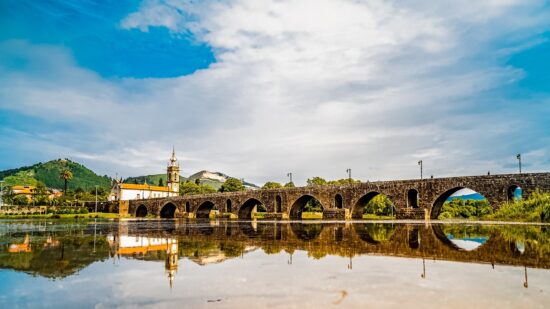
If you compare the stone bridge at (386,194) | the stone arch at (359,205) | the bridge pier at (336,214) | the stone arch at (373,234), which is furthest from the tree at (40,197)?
the stone arch at (373,234)

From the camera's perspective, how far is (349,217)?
52.4m

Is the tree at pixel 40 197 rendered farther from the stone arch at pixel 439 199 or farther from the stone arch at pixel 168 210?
the stone arch at pixel 439 199

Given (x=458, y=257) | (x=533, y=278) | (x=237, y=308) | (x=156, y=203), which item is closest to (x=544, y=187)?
(x=458, y=257)

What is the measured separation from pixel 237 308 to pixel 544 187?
1506 inches

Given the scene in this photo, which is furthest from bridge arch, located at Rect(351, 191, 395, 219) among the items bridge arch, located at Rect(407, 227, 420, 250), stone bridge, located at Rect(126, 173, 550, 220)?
bridge arch, located at Rect(407, 227, 420, 250)

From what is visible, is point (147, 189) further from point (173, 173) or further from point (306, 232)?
point (306, 232)

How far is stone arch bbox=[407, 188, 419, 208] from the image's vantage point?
4629 centimetres

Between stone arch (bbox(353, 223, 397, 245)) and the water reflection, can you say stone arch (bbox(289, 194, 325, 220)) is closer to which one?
stone arch (bbox(353, 223, 397, 245))

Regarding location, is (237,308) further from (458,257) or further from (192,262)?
(458,257)

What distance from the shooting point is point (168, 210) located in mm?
99062

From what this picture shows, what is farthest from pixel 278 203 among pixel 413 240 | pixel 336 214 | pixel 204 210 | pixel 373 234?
pixel 413 240

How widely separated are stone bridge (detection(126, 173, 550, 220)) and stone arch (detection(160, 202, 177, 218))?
16.8 m

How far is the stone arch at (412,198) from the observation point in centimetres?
4629

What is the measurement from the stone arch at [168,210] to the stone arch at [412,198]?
203 feet
